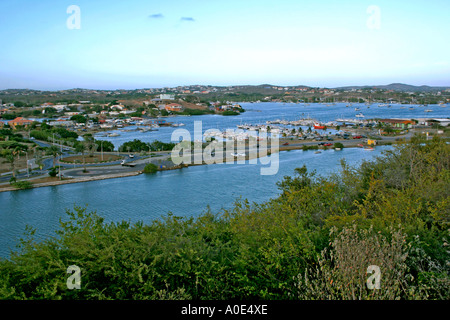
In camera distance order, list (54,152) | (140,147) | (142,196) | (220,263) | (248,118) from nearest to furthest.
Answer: (220,263), (142,196), (54,152), (140,147), (248,118)

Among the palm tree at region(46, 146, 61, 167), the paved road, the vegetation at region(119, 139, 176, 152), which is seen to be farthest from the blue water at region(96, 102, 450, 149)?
the palm tree at region(46, 146, 61, 167)

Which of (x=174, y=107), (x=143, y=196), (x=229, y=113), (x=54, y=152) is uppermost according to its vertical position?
(x=174, y=107)

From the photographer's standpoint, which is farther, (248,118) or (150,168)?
(248,118)

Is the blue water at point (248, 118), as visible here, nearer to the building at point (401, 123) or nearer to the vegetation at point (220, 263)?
the building at point (401, 123)

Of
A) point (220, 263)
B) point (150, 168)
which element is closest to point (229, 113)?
point (150, 168)

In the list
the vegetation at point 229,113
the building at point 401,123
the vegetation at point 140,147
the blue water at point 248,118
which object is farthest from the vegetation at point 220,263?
the vegetation at point 229,113

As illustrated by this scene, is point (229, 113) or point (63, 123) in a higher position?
point (229, 113)

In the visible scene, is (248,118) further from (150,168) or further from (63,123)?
(150,168)

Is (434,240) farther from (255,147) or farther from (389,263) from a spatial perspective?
(255,147)

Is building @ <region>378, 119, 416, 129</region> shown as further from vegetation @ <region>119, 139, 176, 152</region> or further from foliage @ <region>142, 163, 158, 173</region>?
foliage @ <region>142, 163, 158, 173</region>

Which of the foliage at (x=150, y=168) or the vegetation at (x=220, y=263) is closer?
the vegetation at (x=220, y=263)
